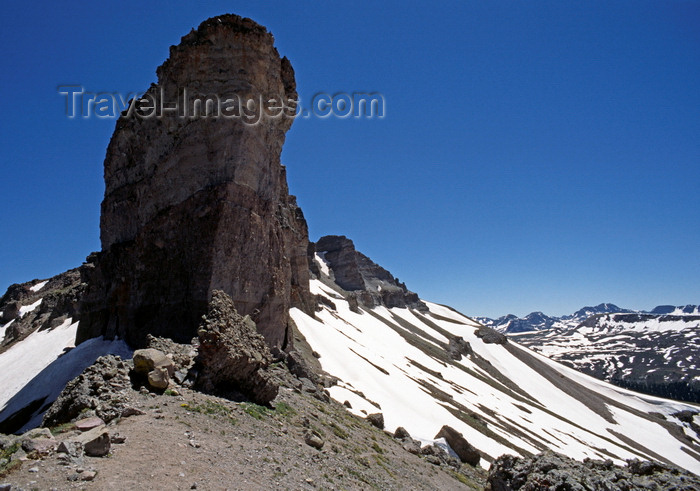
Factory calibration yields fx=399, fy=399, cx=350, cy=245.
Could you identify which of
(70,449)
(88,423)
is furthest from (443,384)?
(70,449)

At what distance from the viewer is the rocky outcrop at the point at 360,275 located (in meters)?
128

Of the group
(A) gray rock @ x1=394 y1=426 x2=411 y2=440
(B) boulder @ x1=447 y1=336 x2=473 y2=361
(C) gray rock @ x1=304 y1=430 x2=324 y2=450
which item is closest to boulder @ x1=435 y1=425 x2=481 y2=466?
(A) gray rock @ x1=394 y1=426 x2=411 y2=440

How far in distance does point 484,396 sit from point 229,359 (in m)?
53.0

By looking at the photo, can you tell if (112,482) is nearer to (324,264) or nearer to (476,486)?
(476,486)

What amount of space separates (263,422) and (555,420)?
62.6 meters

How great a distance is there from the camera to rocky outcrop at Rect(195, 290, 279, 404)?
43.3 feet

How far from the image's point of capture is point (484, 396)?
188 feet

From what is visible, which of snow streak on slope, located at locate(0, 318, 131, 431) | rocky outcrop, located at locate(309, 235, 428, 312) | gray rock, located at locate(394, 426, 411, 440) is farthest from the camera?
rocky outcrop, located at locate(309, 235, 428, 312)

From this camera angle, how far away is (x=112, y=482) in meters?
6.77

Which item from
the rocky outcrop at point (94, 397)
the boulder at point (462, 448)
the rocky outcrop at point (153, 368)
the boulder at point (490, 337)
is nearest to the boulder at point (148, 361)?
the rocky outcrop at point (153, 368)

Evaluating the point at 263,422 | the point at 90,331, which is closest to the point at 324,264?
the point at 90,331

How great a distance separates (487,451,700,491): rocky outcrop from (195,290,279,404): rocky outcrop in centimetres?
862

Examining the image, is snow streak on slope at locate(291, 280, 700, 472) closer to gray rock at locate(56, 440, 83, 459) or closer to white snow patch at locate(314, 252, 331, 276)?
gray rock at locate(56, 440, 83, 459)

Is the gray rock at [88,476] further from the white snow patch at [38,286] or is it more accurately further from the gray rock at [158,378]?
the white snow patch at [38,286]
